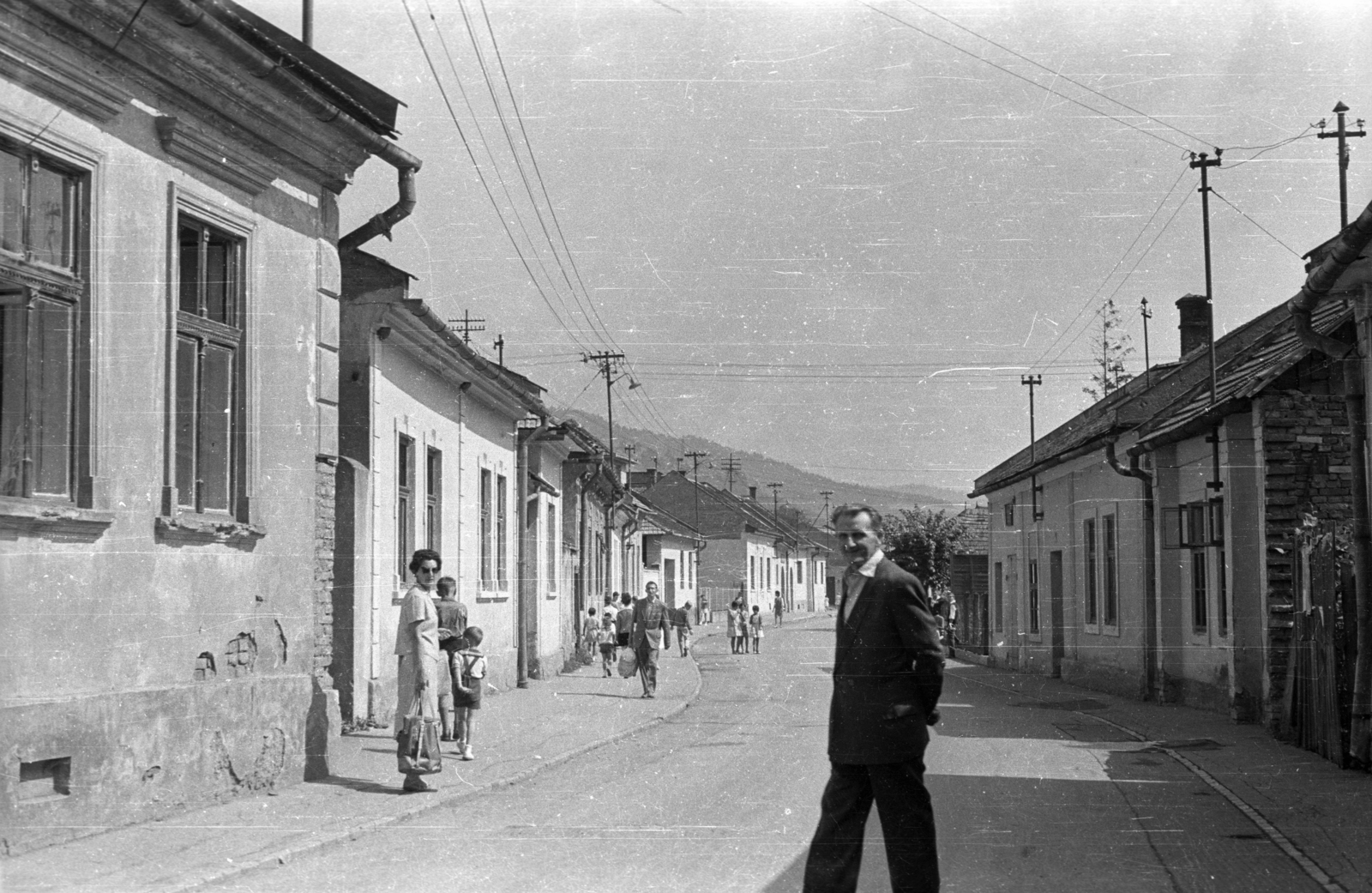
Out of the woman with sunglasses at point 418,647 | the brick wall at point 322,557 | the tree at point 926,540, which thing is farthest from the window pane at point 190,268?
the tree at point 926,540

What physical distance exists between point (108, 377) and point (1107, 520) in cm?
1984

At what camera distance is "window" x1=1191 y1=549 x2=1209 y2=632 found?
66.2 ft

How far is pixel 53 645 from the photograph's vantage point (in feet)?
27.8

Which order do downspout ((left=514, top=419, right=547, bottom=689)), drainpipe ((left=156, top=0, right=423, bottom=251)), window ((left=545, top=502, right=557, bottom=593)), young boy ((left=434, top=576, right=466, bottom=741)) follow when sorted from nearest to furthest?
1. drainpipe ((left=156, top=0, right=423, bottom=251))
2. young boy ((left=434, top=576, right=466, bottom=741))
3. downspout ((left=514, top=419, right=547, bottom=689))
4. window ((left=545, top=502, right=557, bottom=593))

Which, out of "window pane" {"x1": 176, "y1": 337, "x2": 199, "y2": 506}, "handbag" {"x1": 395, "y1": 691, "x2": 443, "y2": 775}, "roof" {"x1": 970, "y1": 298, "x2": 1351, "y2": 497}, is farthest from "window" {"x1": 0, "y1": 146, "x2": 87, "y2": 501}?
"roof" {"x1": 970, "y1": 298, "x2": 1351, "y2": 497}


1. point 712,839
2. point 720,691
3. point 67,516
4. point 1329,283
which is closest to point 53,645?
point 67,516

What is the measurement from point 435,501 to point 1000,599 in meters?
21.2

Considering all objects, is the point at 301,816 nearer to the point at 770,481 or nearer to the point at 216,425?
the point at 216,425

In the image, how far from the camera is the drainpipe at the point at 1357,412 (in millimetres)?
11398

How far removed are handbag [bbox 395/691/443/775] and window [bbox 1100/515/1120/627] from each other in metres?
16.2

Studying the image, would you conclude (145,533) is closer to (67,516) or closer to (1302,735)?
(67,516)

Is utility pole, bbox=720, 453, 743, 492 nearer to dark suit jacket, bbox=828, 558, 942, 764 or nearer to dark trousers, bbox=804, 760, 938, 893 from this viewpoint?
dark suit jacket, bbox=828, 558, 942, 764

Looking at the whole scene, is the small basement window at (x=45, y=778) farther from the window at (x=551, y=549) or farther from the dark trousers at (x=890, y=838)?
the window at (x=551, y=549)

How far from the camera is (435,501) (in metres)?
19.5
